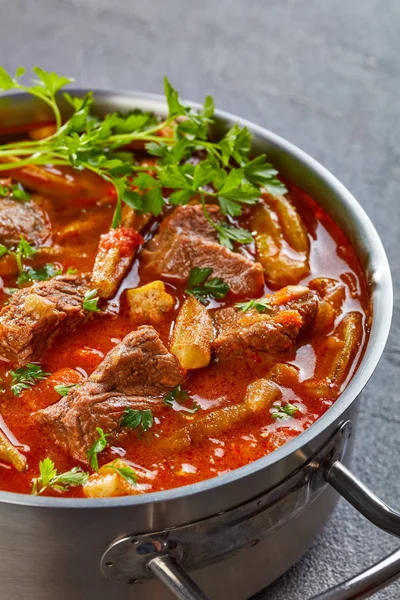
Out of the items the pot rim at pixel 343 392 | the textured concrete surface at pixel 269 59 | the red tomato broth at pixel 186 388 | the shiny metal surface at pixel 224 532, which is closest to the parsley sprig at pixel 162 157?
the pot rim at pixel 343 392

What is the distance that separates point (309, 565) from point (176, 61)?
3.44 meters

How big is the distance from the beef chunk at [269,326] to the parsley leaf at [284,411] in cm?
22

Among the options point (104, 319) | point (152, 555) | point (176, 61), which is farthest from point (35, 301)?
point (176, 61)

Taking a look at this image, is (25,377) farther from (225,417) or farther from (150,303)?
(225,417)

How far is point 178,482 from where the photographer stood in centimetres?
255

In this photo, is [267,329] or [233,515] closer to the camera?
[233,515]

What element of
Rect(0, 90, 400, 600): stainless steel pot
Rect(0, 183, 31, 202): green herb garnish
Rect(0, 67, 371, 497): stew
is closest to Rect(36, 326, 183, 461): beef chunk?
Rect(0, 67, 371, 497): stew

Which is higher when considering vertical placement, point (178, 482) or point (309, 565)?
point (178, 482)

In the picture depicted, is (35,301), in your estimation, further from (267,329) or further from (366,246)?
(366,246)

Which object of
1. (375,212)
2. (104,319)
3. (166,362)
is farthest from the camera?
(375,212)

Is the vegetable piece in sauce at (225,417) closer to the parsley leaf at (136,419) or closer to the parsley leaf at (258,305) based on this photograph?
the parsley leaf at (136,419)

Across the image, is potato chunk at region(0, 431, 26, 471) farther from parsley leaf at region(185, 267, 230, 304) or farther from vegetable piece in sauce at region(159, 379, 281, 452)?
parsley leaf at region(185, 267, 230, 304)

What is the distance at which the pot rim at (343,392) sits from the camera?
220cm

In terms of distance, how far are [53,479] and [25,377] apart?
0.44m
